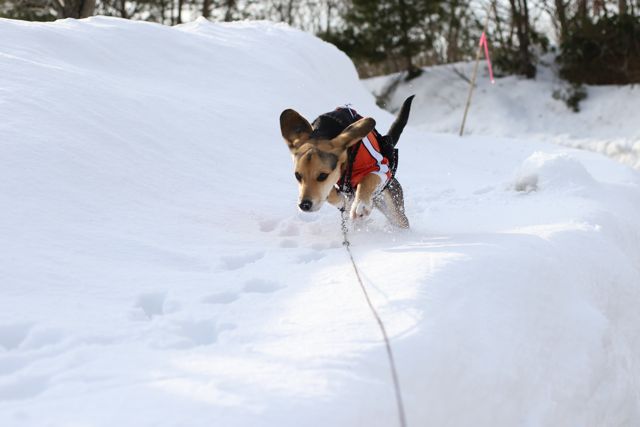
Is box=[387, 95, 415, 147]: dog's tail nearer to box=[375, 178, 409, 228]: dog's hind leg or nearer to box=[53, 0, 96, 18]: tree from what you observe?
box=[375, 178, 409, 228]: dog's hind leg

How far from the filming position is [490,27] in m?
20.1

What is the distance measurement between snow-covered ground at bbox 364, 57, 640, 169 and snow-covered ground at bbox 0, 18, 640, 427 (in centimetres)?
1083

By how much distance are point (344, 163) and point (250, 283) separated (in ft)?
3.93

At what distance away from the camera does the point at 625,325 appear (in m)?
3.66

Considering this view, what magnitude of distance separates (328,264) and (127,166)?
1.87 metres

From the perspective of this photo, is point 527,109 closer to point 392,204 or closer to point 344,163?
point 392,204

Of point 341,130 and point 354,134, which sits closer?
point 354,134

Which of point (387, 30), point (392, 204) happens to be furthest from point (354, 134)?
point (387, 30)

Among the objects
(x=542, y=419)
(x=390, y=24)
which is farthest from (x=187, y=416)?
(x=390, y=24)

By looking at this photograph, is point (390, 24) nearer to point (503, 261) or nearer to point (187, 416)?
point (503, 261)

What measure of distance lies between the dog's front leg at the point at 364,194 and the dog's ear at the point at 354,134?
1.13ft

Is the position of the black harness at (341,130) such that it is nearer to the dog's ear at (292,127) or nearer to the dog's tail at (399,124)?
the dog's ear at (292,127)

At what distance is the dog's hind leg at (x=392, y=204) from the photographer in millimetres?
4484

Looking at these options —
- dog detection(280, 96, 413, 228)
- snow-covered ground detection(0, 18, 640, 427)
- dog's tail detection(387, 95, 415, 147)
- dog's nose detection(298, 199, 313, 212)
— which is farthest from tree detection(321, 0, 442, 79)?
dog's nose detection(298, 199, 313, 212)
